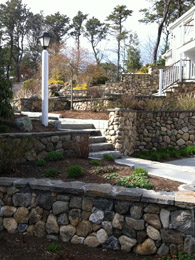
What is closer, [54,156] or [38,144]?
[54,156]

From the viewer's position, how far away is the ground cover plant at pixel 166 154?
7376mm

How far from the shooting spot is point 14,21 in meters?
28.2

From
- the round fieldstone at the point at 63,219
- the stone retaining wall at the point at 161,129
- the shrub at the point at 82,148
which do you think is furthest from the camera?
the stone retaining wall at the point at 161,129

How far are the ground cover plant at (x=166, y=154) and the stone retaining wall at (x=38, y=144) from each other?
2.28m

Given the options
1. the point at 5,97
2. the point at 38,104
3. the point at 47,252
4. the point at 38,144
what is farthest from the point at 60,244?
the point at 38,104

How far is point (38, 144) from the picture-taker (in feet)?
17.6

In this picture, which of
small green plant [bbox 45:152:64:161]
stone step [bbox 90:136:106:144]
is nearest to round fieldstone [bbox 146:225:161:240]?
small green plant [bbox 45:152:64:161]

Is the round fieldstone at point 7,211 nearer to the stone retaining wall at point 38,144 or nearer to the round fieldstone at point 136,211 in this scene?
the stone retaining wall at point 38,144

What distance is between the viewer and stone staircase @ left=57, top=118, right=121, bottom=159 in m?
6.55

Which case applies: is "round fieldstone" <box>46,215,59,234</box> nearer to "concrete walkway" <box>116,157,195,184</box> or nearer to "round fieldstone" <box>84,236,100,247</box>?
"round fieldstone" <box>84,236,100,247</box>

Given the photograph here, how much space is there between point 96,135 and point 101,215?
4459 mm

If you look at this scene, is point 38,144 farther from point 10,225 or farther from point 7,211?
point 10,225

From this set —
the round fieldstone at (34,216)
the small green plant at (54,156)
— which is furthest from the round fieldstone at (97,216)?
the small green plant at (54,156)

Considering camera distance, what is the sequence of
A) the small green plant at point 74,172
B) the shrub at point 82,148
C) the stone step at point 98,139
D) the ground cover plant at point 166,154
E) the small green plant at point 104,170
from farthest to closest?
the ground cover plant at point 166,154
the stone step at point 98,139
the shrub at point 82,148
the small green plant at point 104,170
the small green plant at point 74,172
